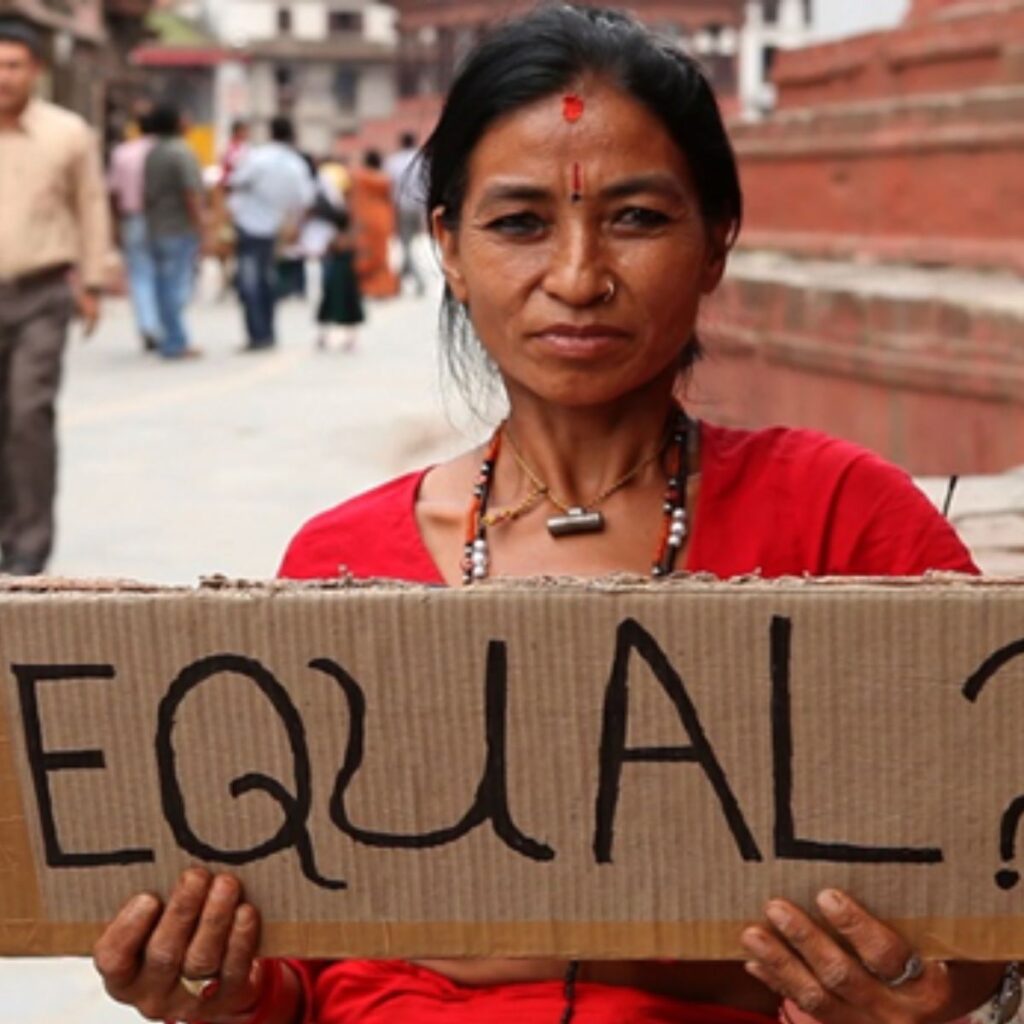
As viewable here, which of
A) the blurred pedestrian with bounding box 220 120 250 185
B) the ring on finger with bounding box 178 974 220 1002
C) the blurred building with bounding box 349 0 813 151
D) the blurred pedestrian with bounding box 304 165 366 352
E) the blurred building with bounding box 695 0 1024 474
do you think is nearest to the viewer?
the ring on finger with bounding box 178 974 220 1002

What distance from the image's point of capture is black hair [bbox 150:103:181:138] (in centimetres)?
1456

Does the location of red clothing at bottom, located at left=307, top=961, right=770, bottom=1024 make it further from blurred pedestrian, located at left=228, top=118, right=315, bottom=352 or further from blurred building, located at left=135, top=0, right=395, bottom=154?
blurred building, located at left=135, top=0, right=395, bottom=154

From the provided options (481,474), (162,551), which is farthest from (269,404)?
(481,474)

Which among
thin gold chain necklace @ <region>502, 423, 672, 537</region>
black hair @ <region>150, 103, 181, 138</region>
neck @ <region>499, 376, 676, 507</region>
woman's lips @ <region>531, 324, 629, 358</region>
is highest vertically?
woman's lips @ <region>531, 324, 629, 358</region>

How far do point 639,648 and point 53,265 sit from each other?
213 inches

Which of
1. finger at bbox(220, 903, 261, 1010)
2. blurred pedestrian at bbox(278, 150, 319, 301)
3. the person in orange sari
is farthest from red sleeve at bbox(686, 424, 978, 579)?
blurred pedestrian at bbox(278, 150, 319, 301)

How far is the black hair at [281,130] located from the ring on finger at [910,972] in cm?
1510

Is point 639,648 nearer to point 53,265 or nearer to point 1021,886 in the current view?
point 1021,886

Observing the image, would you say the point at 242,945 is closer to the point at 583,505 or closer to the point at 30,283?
the point at 583,505

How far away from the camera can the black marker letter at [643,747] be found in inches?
61.4

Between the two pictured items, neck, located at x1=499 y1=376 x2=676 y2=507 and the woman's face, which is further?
neck, located at x1=499 y1=376 x2=676 y2=507

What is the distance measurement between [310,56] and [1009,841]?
84.8 m

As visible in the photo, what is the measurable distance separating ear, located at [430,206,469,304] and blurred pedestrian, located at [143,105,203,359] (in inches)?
496

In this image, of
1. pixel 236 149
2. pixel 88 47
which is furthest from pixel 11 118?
pixel 88 47
